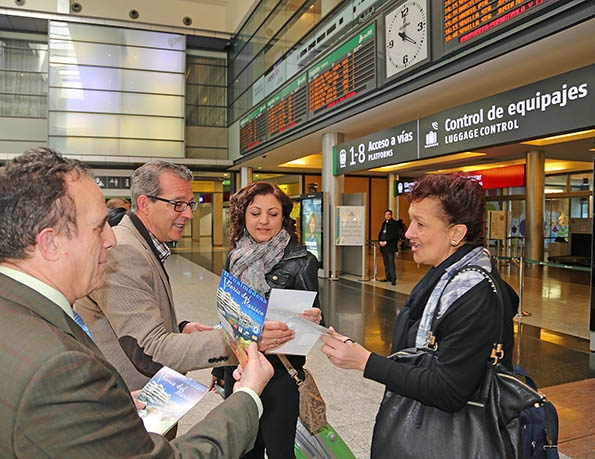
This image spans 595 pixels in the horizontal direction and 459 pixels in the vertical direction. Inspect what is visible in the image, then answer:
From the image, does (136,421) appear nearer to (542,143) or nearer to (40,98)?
(542,143)

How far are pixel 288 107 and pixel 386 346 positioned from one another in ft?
24.5

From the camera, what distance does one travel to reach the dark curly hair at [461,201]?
5.03ft

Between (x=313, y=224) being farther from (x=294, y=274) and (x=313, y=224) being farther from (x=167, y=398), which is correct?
(x=167, y=398)

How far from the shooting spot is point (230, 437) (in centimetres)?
93

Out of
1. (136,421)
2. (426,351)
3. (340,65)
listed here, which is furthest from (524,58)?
(136,421)

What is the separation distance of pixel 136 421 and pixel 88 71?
19.2 meters

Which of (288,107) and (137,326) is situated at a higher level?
(288,107)

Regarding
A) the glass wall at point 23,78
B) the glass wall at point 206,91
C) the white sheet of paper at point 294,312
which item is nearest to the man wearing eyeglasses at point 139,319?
the white sheet of paper at point 294,312

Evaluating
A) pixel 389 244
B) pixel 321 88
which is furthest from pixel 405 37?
pixel 389 244

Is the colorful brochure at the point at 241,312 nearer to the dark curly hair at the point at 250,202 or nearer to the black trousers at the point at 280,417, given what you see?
the black trousers at the point at 280,417

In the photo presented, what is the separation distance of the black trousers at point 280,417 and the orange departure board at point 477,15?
4.24 m

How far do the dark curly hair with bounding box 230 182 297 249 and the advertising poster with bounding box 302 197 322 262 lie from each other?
7.75m

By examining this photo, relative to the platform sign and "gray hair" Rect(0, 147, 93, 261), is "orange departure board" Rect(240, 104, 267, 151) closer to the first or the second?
the platform sign

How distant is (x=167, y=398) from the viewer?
111 cm
